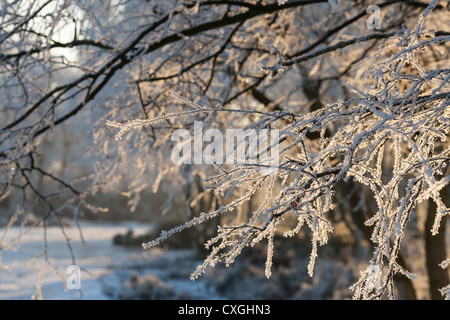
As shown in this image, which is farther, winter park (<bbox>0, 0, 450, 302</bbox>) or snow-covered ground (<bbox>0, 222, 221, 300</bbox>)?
snow-covered ground (<bbox>0, 222, 221, 300</bbox>)

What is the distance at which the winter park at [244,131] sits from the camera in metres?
2.06

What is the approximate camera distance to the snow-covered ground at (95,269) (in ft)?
31.8

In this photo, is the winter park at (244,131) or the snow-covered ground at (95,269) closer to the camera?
the winter park at (244,131)

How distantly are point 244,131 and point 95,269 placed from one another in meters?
11.5

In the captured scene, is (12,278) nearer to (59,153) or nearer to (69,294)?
(69,294)

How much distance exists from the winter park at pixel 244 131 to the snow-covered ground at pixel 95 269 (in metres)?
0.09

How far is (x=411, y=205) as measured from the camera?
2094 millimetres

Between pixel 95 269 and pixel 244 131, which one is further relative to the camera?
pixel 95 269

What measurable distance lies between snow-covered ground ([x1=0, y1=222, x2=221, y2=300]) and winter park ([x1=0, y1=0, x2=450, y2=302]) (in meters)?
0.09

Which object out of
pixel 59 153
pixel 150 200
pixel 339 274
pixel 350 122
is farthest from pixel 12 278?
pixel 59 153

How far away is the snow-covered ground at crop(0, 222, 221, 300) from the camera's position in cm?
969

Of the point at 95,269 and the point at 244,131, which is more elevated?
the point at 95,269

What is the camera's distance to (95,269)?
12.8 metres
